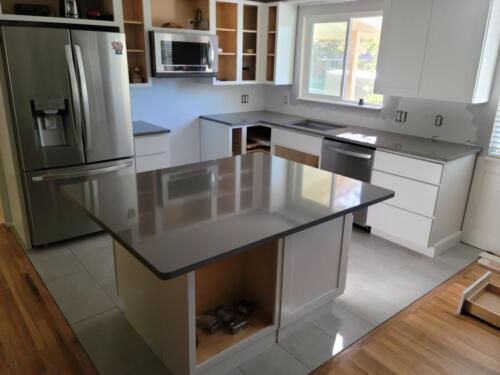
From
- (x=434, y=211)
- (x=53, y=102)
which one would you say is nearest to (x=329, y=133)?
(x=434, y=211)

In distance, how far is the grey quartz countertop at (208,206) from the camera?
1466mm

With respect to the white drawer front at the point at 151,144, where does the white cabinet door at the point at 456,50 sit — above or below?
above

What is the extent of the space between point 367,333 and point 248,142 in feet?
9.54

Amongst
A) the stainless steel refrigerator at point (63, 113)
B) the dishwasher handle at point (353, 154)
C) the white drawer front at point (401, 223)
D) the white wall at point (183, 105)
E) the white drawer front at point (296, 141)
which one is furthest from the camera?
the white wall at point (183, 105)

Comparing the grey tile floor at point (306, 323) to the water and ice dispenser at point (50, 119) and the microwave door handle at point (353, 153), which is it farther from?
the water and ice dispenser at point (50, 119)

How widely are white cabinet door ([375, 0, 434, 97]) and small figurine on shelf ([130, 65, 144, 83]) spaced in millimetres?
2274

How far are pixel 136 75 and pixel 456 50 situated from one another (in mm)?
2832

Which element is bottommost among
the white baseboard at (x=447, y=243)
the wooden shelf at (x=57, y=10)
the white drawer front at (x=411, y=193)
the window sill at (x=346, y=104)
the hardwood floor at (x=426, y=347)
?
the hardwood floor at (x=426, y=347)

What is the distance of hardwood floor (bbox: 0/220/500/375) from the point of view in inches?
82.6

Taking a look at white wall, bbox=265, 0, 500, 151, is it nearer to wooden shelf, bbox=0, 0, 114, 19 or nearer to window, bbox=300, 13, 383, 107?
window, bbox=300, 13, 383, 107

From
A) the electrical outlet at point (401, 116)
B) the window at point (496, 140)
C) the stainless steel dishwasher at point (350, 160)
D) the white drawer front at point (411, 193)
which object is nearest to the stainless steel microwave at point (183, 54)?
the stainless steel dishwasher at point (350, 160)

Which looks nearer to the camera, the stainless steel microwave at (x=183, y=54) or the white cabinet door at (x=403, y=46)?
the white cabinet door at (x=403, y=46)

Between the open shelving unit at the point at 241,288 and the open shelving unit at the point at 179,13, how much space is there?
9.20 feet

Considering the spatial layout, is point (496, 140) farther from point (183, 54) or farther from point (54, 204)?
point (54, 204)
